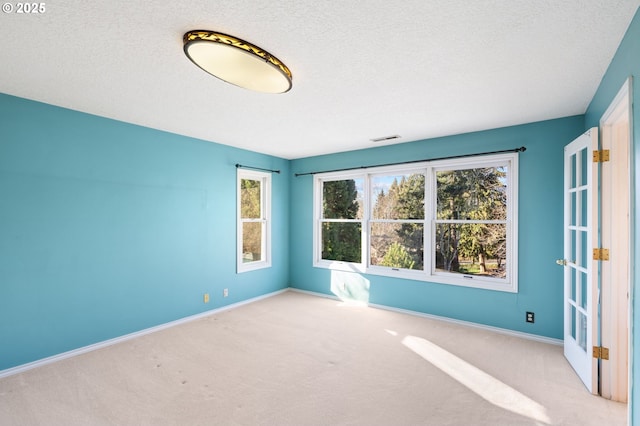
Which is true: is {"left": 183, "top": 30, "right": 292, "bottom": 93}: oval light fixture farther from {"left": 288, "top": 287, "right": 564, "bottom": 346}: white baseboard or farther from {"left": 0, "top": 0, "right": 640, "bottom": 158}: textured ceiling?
{"left": 288, "top": 287, "right": 564, "bottom": 346}: white baseboard

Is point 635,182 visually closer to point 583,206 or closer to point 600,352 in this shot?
point 583,206

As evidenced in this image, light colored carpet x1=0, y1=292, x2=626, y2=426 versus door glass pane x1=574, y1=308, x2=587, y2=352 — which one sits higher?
door glass pane x1=574, y1=308, x2=587, y2=352

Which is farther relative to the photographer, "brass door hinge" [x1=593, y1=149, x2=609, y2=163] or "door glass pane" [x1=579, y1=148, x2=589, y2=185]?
"door glass pane" [x1=579, y1=148, x2=589, y2=185]

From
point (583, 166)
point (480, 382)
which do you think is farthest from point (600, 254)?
point (480, 382)

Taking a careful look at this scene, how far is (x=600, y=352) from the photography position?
240 centimetres

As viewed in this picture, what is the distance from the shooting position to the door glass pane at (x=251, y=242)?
5000 mm

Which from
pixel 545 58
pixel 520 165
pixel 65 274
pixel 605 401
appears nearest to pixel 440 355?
pixel 605 401

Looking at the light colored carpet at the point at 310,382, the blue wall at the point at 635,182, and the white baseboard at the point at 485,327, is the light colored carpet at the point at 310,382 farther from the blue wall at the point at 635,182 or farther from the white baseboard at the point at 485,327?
the blue wall at the point at 635,182

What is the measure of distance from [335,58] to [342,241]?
3577 millimetres

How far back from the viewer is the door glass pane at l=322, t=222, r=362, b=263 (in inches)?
201

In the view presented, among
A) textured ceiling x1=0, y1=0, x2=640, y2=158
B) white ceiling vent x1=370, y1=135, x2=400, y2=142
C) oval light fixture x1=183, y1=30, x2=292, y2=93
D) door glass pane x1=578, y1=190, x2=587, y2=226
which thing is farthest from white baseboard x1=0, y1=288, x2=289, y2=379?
door glass pane x1=578, y1=190, x2=587, y2=226

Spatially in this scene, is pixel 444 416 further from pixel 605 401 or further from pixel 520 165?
pixel 520 165

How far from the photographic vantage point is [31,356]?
281cm

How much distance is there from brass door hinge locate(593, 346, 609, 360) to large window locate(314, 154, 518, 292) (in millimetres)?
1218
